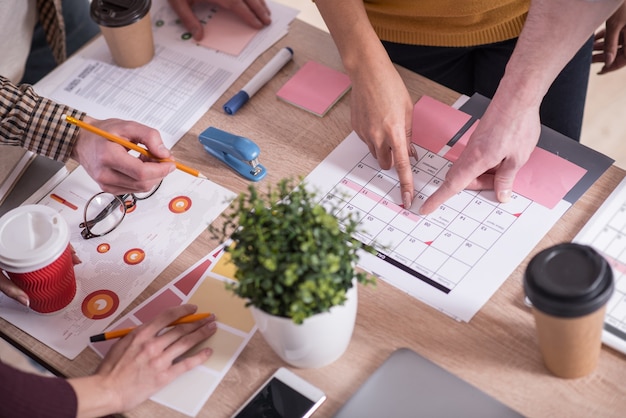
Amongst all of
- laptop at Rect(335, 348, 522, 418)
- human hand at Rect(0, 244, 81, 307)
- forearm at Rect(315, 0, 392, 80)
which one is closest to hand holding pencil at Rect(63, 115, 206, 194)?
human hand at Rect(0, 244, 81, 307)

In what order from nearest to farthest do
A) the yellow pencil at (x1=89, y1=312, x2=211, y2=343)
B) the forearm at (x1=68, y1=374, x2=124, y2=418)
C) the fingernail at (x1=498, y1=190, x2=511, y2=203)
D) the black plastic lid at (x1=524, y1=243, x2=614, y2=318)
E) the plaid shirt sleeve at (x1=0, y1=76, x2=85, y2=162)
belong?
the black plastic lid at (x1=524, y1=243, x2=614, y2=318)
the forearm at (x1=68, y1=374, x2=124, y2=418)
the yellow pencil at (x1=89, y1=312, x2=211, y2=343)
the fingernail at (x1=498, y1=190, x2=511, y2=203)
the plaid shirt sleeve at (x1=0, y1=76, x2=85, y2=162)

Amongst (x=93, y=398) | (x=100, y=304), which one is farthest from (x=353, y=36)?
(x=93, y=398)

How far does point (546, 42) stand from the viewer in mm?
1210

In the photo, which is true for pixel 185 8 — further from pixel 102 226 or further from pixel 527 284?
pixel 527 284

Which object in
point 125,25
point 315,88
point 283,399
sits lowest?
point 283,399

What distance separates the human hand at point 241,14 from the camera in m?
1.59

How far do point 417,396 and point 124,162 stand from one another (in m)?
0.61

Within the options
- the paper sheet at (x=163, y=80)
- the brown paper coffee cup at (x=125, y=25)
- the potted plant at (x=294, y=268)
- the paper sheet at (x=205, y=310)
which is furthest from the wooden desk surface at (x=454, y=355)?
the brown paper coffee cup at (x=125, y=25)

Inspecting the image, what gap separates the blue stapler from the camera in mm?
1314

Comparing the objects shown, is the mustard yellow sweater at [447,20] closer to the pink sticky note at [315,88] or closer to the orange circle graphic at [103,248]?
the pink sticky note at [315,88]

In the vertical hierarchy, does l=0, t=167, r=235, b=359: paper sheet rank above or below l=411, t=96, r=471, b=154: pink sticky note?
below

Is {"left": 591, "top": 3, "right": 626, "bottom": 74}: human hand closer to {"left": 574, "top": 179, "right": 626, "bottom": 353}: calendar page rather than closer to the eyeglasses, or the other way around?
{"left": 574, "top": 179, "right": 626, "bottom": 353}: calendar page

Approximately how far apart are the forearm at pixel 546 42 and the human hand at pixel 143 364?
0.61 metres

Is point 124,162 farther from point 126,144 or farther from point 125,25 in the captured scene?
point 125,25
